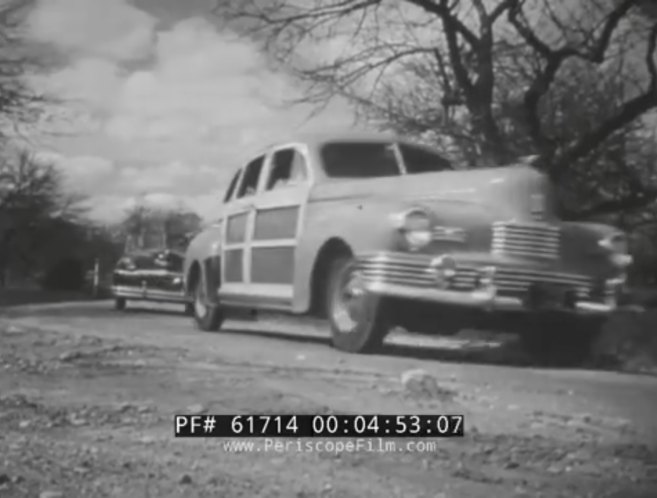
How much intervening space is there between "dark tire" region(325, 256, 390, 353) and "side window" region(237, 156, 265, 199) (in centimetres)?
25

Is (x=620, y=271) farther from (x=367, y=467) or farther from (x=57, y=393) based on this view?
(x=57, y=393)

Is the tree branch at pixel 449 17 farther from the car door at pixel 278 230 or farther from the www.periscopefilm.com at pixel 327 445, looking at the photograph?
the www.periscopefilm.com at pixel 327 445

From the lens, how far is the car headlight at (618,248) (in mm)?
2297

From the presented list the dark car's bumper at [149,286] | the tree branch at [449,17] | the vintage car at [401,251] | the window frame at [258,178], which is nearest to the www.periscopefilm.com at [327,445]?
the vintage car at [401,251]

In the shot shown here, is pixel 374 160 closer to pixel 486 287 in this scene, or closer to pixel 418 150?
pixel 418 150

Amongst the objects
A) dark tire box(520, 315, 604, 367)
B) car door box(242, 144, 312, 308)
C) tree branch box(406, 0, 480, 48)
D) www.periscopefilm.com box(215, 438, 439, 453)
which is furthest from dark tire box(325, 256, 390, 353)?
tree branch box(406, 0, 480, 48)

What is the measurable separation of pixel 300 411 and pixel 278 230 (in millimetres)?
638

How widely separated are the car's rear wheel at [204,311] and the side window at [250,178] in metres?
0.25

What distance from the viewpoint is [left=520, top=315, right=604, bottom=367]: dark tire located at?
241cm

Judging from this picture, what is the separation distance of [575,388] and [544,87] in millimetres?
605

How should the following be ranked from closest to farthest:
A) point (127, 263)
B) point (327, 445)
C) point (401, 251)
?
point (327, 445) < point (127, 263) < point (401, 251)

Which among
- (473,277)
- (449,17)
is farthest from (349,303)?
(449,17)

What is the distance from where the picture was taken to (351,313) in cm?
262

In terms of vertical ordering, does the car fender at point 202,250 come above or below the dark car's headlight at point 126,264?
above
